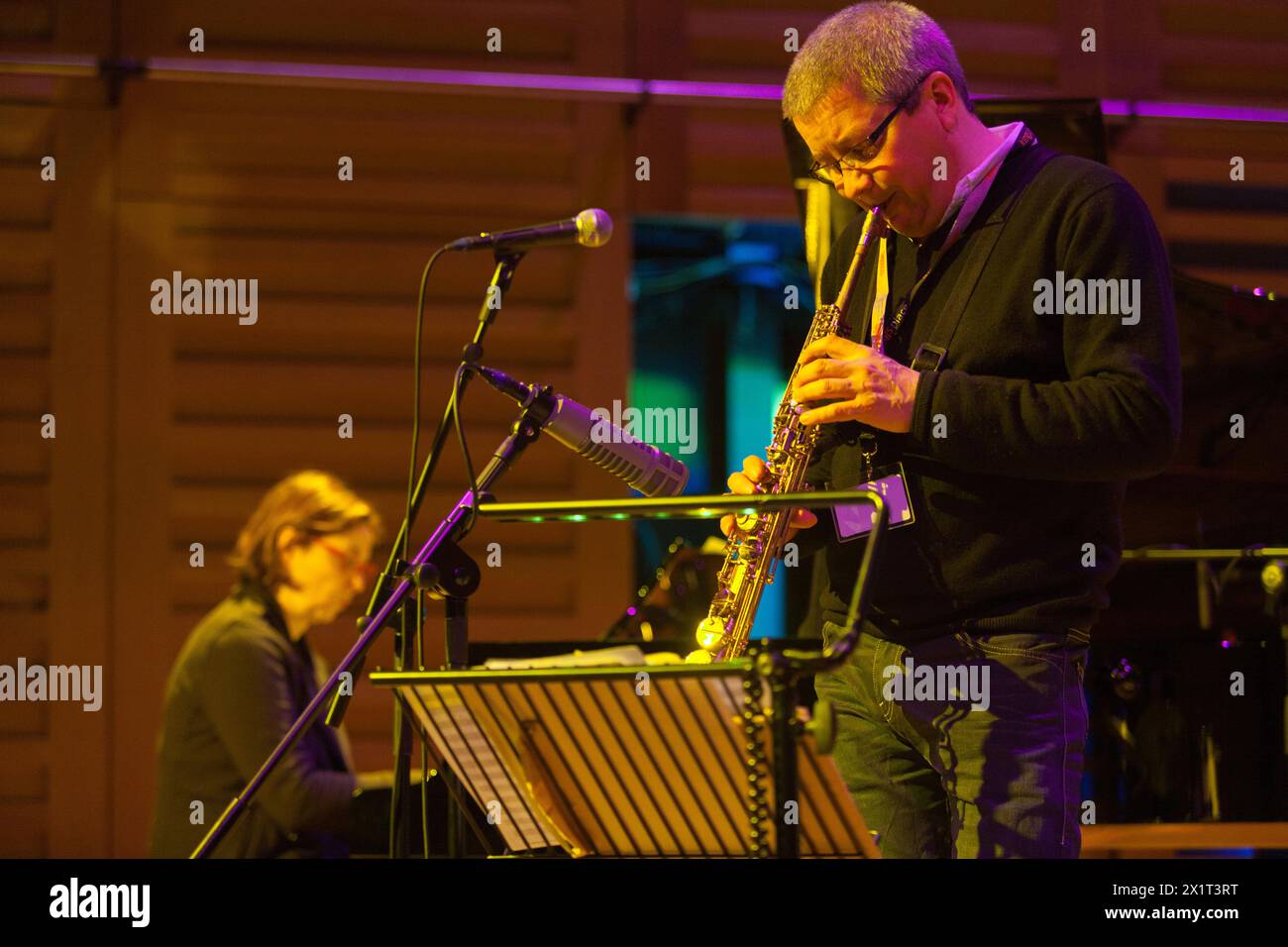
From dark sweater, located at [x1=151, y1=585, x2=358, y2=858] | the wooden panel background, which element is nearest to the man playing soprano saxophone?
dark sweater, located at [x1=151, y1=585, x2=358, y2=858]

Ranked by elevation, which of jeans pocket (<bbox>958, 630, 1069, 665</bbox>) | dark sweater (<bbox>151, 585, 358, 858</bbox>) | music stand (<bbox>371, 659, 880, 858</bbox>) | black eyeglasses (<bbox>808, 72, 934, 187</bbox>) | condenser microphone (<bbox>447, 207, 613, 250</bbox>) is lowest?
dark sweater (<bbox>151, 585, 358, 858</bbox>)

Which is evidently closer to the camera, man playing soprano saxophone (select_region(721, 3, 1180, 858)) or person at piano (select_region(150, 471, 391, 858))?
man playing soprano saxophone (select_region(721, 3, 1180, 858))

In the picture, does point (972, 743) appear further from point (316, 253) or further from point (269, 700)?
point (316, 253)

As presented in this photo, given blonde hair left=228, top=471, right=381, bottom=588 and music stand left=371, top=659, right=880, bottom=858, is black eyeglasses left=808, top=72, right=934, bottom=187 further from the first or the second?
blonde hair left=228, top=471, right=381, bottom=588

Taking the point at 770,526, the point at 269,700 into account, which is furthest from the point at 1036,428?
the point at 269,700

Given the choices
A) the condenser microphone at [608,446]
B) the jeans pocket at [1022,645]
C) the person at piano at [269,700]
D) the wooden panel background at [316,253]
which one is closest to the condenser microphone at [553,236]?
the condenser microphone at [608,446]

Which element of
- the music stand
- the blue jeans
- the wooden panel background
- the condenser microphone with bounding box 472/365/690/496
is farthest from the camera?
the wooden panel background

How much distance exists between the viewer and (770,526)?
7.17 ft

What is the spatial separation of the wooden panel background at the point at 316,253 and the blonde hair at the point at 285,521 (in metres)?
0.81

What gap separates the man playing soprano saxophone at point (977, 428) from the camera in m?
1.74

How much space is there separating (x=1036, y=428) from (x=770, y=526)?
1.80ft

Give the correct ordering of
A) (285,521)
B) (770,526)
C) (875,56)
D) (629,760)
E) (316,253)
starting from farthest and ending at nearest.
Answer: (316,253)
(285,521)
(770,526)
(875,56)
(629,760)

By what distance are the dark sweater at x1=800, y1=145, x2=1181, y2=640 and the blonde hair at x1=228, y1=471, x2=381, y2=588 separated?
91.2 inches

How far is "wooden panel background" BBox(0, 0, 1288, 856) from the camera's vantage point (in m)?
4.61
